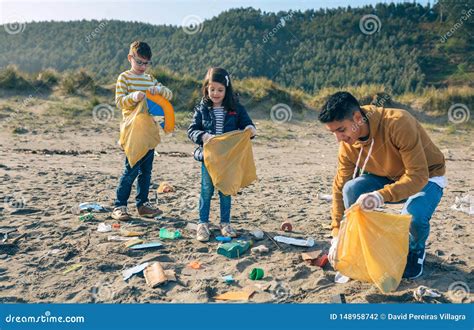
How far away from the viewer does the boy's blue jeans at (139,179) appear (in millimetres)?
4316

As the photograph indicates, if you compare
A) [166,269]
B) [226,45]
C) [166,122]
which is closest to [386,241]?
[166,269]

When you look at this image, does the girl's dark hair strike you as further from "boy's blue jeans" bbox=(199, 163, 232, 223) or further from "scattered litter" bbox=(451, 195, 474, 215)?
"scattered litter" bbox=(451, 195, 474, 215)

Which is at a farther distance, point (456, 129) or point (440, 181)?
point (456, 129)

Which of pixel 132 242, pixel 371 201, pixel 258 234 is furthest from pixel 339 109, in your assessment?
pixel 132 242

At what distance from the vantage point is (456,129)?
12078 millimetres

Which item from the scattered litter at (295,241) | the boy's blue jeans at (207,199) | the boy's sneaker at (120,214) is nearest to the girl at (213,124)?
the boy's blue jeans at (207,199)

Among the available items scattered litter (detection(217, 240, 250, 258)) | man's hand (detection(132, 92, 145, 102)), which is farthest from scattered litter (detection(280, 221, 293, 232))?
man's hand (detection(132, 92, 145, 102))

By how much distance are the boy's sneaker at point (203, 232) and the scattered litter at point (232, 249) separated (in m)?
0.27

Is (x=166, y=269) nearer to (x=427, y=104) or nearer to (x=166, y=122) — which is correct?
(x=166, y=122)

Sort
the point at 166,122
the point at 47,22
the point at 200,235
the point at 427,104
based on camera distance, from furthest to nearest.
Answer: the point at 47,22
the point at 427,104
the point at 166,122
the point at 200,235

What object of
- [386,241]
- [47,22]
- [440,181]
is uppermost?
[47,22]

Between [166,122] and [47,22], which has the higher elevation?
[47,22]

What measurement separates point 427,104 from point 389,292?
1240 centimetres

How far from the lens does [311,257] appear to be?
137 inches
